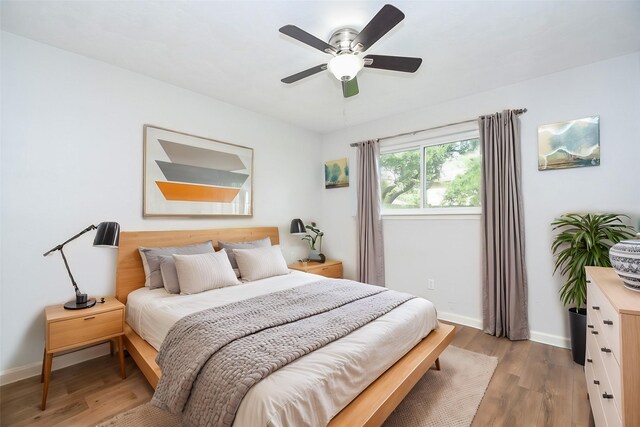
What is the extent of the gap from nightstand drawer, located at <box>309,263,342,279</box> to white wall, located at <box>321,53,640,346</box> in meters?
0.73

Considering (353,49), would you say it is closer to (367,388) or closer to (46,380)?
(367,388)

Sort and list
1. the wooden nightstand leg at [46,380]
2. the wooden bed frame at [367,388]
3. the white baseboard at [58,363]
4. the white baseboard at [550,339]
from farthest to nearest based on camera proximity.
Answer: the white baseboard at [550,339]
the white baseboard at [58,363]
the wooden nightstand leg at [46,380]
the wooden bed frame at [367,388]

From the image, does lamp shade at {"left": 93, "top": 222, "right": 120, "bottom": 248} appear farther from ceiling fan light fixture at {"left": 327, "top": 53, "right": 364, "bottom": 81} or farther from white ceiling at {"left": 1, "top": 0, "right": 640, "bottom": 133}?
ceiling fan light fixture at {"left": 327, "top": 53, "right": 364, "bottom": 81}

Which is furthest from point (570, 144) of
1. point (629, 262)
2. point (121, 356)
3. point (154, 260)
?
point (121, 356)

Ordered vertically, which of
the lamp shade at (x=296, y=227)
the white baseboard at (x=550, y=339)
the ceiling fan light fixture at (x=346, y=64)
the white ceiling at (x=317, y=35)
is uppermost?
the white ceiling at (x=317, y=35)

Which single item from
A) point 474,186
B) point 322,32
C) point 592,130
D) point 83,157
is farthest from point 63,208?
point 592,130

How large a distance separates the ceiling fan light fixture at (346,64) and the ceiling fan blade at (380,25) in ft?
0.24

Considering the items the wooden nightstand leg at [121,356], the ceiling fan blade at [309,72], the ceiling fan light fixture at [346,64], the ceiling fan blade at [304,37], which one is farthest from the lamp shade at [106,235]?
the ceiling fan light fixture at [346,64]

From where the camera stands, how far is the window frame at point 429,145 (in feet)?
10.5

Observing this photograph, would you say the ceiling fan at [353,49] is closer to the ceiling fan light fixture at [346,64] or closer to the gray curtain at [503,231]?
the ceiling fan light fixture at [346,64]

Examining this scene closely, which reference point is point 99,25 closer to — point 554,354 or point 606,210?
point 606,210

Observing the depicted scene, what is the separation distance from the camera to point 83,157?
238 cm

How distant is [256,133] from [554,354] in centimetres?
393

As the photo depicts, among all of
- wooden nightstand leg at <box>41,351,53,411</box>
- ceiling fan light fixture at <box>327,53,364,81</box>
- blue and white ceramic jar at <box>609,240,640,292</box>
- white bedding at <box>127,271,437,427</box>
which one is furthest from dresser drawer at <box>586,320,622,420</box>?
wooden nightstand leg at <box>41,351,53,411</box>
